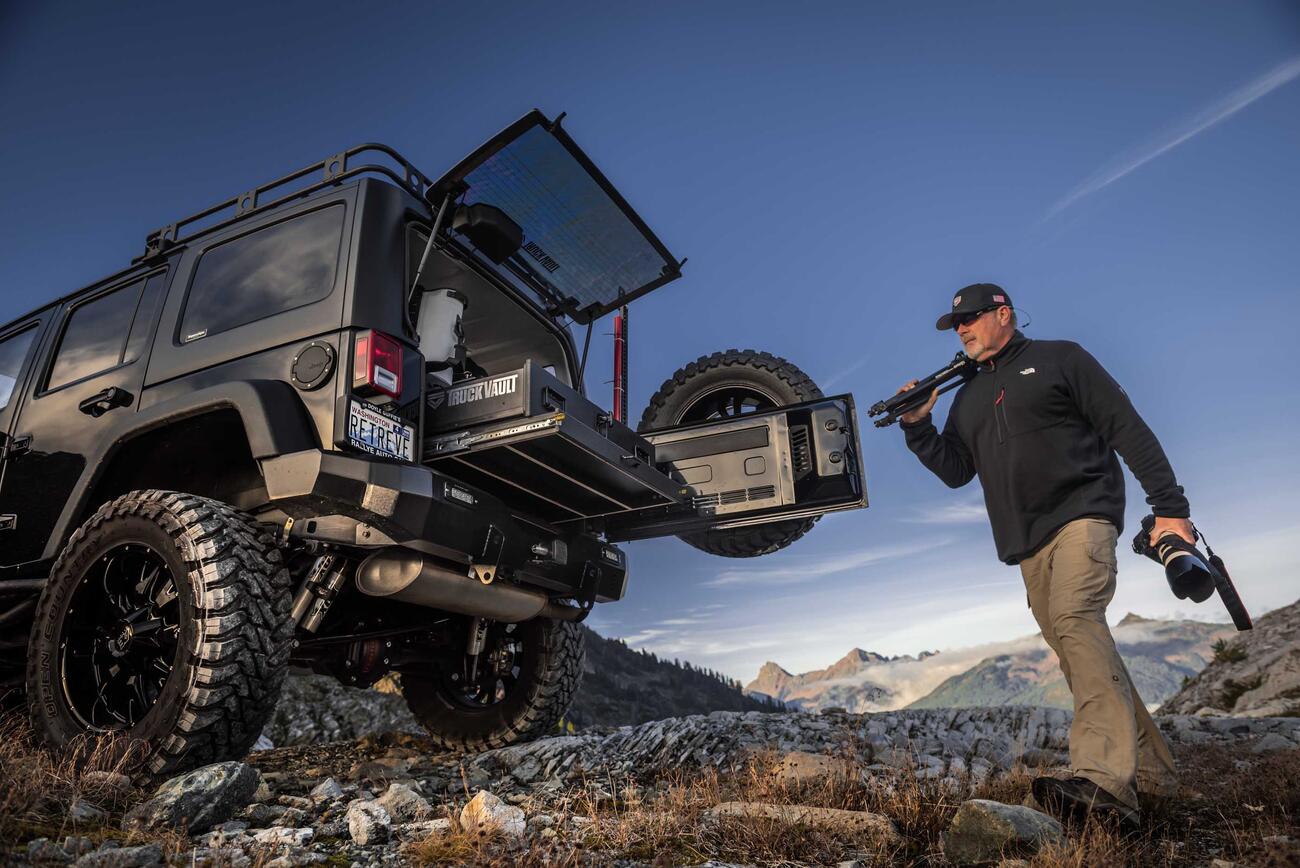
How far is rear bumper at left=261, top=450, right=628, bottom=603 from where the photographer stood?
324cm

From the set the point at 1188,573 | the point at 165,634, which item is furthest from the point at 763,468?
the point at 165,634

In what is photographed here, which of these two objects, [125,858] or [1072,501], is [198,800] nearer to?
[125,858]

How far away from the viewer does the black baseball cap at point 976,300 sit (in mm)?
3648

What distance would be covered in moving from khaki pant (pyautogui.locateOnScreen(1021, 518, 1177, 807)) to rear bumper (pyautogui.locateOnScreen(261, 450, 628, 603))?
8.01ft

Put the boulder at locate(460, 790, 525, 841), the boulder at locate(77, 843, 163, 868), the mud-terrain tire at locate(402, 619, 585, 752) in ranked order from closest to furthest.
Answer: the boulder at locate(77, 843, 163, 868)
the boulder at locate(460, 790, 525, 841)
the mud-terrain tire at locate(402, 619, 585, 752)

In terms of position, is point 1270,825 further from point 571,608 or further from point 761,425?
point 571,608

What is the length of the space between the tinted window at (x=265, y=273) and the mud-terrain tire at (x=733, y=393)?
7.14 ft

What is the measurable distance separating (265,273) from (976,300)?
3566 millimetres

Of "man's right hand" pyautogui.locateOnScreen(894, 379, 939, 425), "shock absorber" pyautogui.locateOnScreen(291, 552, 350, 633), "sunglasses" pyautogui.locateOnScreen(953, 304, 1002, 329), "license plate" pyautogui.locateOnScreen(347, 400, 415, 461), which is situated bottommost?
"shock absorber" pyautogui.locateOnScreen(291, 552, 350, 633)

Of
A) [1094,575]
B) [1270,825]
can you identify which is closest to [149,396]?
[1094,575]

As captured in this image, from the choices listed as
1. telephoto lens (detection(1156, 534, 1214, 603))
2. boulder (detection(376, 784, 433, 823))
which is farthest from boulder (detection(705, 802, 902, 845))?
telephoto lens (detection(1156, 534, 1214, 603))

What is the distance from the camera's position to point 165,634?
336 cm

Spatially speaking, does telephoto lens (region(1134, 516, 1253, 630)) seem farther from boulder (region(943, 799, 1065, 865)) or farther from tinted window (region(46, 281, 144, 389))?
tinted window (region(46, 281, 144, 389))

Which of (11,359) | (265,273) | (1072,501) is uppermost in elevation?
(11,359)
